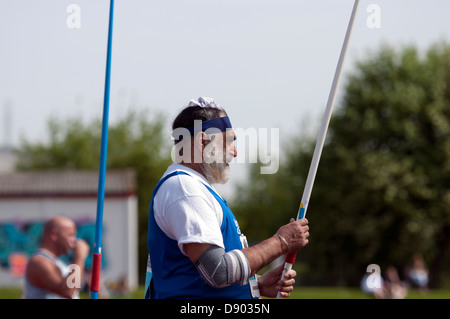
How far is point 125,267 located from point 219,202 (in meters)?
27.9

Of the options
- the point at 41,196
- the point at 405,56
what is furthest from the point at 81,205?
the point at 405,56

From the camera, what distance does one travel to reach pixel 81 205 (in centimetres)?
3133

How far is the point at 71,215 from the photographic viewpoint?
103 ft

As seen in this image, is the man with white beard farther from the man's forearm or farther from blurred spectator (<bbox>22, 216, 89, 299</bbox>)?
blurred spectator (<bbox>22, 216, 89, 299</bbox>)

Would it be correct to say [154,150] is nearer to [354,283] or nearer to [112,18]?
[354,283]

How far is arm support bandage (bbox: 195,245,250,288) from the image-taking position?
3.07 m

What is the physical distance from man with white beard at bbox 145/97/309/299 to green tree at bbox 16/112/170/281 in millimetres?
42239

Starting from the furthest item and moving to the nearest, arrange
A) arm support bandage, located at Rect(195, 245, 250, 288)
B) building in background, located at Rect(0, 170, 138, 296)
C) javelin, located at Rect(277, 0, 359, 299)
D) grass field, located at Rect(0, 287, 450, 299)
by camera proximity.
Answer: building in background, located at Rect(0, 170, 138, 296), grass field, located at Rect(0, 287, 450, 299), javelin, located at Rect(277, 0, 359, 299), arm support bandage, located at Rect(195, 245, 250, 288)

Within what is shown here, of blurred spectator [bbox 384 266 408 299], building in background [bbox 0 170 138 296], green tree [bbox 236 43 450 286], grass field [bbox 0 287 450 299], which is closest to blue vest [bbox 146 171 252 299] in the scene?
grass field [bbox 0 287 450 299]

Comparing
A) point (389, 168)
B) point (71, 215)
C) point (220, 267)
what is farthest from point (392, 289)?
point (220, 267)

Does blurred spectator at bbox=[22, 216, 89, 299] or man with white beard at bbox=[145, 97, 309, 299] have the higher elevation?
man with white beard at bbox=[145, 97, 309, 299]

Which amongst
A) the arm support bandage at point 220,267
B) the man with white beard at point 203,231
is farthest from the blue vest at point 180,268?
the arm support bandage at point 220,267
